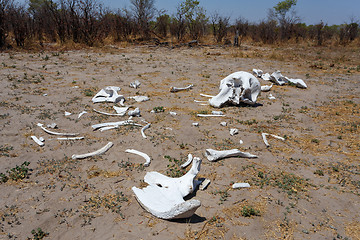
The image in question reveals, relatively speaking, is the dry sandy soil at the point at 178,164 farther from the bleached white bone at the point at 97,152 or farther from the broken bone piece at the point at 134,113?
the broken bone piece at the point at 134,113

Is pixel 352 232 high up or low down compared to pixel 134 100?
down

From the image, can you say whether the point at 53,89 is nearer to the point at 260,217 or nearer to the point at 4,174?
the point at 4,174

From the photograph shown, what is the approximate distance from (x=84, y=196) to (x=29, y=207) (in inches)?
24.0

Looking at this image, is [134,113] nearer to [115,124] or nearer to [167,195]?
[115,124]

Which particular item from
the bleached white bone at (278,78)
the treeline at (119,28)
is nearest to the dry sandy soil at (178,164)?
the bleached white bone at (278,78)

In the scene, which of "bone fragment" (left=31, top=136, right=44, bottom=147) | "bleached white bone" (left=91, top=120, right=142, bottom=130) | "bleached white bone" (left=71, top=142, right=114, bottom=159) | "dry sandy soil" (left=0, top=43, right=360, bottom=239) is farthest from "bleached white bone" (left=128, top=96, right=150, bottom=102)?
"bone fragment" (left=31, top=136, right=44, bottom=147)

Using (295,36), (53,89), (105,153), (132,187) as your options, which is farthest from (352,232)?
(295,36)

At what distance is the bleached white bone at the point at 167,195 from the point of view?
262 cm

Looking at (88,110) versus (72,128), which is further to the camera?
(88,110)

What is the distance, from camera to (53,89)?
7.43 meters

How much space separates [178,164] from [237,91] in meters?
3.55

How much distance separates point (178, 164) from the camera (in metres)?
3.90

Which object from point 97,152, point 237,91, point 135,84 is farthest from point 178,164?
point 135,84

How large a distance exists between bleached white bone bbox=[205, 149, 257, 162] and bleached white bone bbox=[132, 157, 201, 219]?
0.72m
